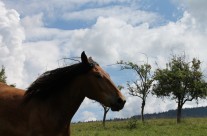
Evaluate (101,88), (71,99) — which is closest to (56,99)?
(71,99)

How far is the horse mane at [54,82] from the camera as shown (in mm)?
8773

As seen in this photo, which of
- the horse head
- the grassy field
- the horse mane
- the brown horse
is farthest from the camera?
the grassy field

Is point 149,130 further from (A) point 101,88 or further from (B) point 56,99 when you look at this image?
(A) point 101,88

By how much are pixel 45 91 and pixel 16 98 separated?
685 millimetres

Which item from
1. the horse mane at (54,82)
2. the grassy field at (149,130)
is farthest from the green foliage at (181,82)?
the horse mane at (54,82)

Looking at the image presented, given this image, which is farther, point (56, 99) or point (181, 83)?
point (181, 83)

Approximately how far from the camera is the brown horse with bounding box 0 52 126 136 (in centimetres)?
833

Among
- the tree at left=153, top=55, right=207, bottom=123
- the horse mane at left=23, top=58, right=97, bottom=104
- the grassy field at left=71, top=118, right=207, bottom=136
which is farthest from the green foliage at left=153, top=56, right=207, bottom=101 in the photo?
the horse mane at left=23, top=58, right=97, bottom=104

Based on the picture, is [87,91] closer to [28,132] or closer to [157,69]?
[28,132]

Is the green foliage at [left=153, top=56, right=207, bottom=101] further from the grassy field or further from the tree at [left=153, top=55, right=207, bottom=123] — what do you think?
Answer: the grassy field

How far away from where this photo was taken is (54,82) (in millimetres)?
8922

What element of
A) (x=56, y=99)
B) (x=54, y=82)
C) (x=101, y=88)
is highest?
(x=54, y=82)

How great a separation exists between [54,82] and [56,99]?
1.29 ft

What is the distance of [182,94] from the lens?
72188mm
